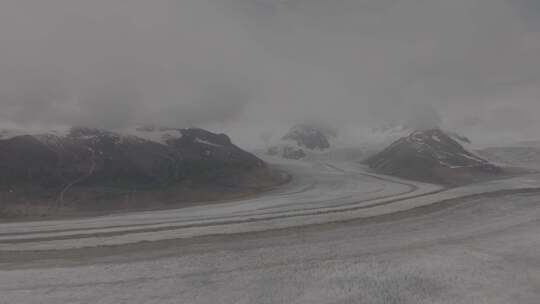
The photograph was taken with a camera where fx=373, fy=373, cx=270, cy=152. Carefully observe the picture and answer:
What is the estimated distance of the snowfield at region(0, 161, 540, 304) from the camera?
15.7 meters

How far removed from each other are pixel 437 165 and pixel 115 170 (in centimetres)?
12456

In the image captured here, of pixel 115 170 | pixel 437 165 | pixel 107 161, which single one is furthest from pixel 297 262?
pixel 437 165

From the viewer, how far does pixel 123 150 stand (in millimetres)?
116625

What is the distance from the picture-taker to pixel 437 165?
15612 centimetres

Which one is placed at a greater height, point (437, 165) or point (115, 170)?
point (115, 170)

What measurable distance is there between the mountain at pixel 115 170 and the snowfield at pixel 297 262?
213 ft

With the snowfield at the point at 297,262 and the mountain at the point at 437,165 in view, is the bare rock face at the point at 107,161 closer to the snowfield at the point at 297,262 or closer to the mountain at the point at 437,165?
the mountain at the point at 437,165

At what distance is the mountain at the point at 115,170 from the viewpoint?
89.4 metres

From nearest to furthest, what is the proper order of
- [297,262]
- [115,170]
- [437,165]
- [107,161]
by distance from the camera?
[297,262] → [115,170] → [107,161] → [437,165]

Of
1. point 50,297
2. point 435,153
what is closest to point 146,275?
point 50,297

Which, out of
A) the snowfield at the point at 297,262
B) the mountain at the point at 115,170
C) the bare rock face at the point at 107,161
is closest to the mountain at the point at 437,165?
the mountain at the point at 115,170

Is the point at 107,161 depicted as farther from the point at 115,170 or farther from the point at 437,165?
the point at 437,165

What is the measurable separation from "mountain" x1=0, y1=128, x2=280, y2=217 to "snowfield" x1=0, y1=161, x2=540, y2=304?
213ft

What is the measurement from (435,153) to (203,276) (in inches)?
6979
